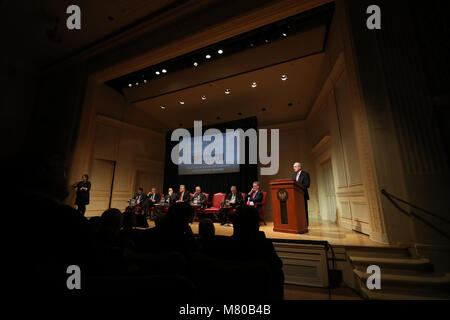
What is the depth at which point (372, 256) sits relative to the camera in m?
2.27

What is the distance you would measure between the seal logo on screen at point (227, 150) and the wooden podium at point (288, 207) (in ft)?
12.4

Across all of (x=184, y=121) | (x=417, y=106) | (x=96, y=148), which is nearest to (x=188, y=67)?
(x=184, y=121)

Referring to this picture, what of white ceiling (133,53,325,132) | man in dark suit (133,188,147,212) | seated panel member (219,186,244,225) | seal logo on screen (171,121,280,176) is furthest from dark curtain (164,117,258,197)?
man in dark suit (133,188,147,212)

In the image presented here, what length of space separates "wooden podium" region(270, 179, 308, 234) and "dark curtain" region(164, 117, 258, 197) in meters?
3.62

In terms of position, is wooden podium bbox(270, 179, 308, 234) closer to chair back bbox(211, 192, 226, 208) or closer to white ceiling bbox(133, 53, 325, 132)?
chair back bbox(211, 192, 226, 208)

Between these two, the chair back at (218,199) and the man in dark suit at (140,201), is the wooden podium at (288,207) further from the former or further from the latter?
the man in dark suit at (140,201)

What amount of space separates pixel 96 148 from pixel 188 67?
4.04m

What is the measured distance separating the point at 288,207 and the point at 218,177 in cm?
468

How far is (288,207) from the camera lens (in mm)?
3297

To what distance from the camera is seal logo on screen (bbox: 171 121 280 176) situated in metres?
7.33

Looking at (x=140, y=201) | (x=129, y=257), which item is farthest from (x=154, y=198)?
(x=129, y=257)

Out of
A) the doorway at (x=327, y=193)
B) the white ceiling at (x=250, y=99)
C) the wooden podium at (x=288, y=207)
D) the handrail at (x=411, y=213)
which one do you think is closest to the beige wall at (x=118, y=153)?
the white ceiling at (x=250, y=99)

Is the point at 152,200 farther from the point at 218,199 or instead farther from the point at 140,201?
the point at 218,199
